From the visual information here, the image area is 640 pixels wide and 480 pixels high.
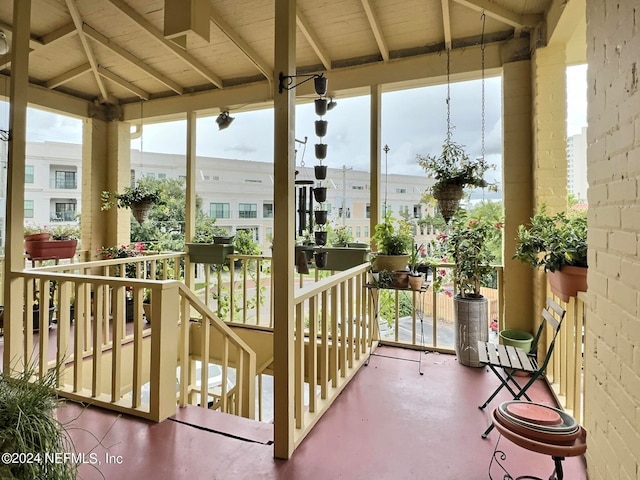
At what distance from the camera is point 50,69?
4.21 meters

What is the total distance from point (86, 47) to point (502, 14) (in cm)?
404

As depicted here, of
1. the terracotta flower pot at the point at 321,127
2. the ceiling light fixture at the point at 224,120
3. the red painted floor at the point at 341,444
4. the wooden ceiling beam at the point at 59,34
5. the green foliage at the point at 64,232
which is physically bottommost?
the red painted floor at the point at 341,444

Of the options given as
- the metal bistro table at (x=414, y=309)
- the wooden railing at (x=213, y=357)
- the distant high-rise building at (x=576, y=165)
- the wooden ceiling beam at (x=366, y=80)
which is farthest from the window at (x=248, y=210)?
the distant high-rise building at (x=576, y=165)

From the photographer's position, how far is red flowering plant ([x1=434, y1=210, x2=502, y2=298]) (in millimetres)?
2967

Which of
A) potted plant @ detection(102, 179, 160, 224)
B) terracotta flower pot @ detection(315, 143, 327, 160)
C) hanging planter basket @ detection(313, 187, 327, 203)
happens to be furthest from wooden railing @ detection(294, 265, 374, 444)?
potted plant @ detection(102, 179, 160, 224)

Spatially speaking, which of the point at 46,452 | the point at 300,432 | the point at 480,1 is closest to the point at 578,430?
the point at 300,432

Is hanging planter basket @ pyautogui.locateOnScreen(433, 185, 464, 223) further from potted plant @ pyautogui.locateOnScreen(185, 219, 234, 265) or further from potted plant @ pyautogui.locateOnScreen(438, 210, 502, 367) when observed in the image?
potted plant @ pyautogui.locateOnScreen(185, 219, 234, 265)

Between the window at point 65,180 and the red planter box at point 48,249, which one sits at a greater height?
the window at point 65,180

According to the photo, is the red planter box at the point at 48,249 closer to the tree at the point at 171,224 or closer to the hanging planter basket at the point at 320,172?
the tree at the point at 171,224

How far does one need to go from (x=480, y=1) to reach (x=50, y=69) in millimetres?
4671

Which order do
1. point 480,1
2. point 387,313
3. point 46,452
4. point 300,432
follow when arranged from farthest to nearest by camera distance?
point 387,313
point 480,1
point 300,432
point 46,452

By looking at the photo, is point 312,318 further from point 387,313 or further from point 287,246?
point 387,313

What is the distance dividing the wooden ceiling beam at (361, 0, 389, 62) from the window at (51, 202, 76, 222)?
4.64m

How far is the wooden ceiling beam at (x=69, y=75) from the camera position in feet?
13.5
